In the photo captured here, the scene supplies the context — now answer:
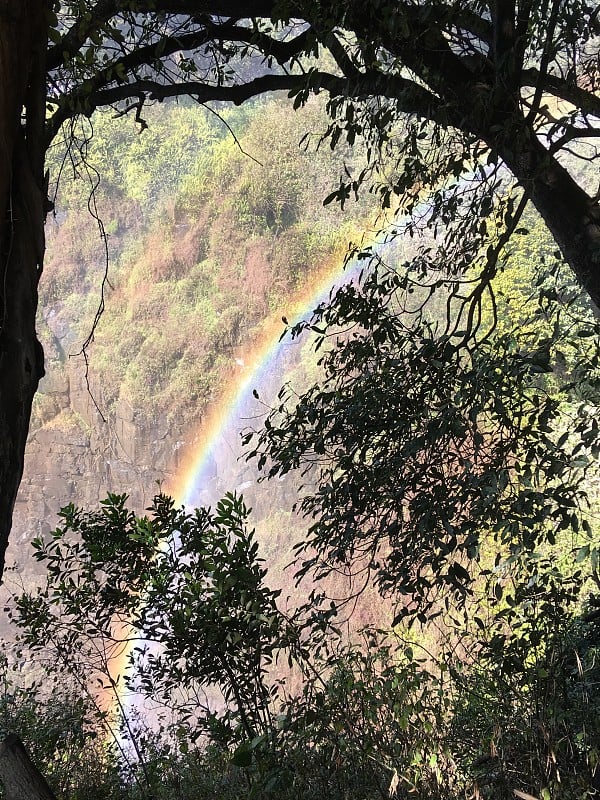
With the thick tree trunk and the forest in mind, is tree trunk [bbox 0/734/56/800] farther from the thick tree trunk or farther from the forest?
the thick tree trunk

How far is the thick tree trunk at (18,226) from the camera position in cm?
117

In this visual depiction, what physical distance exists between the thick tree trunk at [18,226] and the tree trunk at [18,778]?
1.00 metres

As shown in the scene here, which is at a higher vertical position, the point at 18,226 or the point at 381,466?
the point at 18,226

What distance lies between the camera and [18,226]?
4.20ft

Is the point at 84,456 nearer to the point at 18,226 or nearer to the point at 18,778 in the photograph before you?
the point at 18,778

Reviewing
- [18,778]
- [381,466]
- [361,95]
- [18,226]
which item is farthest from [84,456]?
[18,226]

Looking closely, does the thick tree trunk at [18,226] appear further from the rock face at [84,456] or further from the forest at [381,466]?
the rock face at [84,456]

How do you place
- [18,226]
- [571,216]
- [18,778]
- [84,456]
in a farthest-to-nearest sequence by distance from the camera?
[84,456] < [571,216] < [18,778] < [18,226]

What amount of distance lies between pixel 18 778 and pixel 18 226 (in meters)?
1.45

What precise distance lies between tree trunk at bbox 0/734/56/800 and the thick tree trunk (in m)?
1.00

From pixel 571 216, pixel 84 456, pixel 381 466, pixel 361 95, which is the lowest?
pixel 381 466

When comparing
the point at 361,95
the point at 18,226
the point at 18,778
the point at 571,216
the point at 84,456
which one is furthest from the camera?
the point at 84,456

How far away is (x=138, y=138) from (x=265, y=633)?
18431 mm

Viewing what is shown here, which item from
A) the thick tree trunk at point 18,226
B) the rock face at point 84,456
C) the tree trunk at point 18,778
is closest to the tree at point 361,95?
the thick tree trunk at point 18,226
